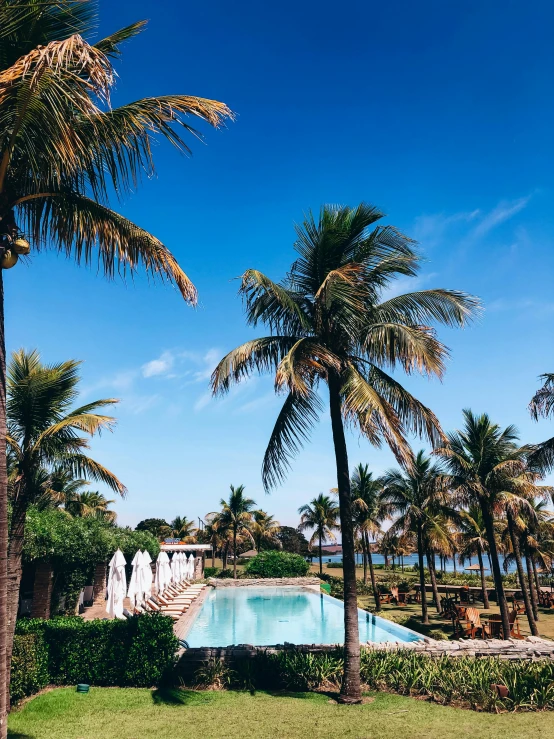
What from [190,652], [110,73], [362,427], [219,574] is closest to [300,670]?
[190,652]

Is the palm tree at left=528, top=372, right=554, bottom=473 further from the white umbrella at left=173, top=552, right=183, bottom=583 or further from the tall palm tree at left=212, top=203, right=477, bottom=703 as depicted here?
the white umbrella at left=173, top=552, right=183, bottom=583

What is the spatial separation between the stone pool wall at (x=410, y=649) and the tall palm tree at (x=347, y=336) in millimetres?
2196

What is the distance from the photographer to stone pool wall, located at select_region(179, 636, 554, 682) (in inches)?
414

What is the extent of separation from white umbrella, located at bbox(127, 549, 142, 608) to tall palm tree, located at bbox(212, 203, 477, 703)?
909 cm

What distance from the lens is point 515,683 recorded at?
923 centimetres

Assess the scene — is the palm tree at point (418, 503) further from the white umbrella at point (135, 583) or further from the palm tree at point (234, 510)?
the palm tree at point (234, 510)

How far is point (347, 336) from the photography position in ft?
32.8

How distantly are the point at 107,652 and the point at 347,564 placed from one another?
5.47 metres

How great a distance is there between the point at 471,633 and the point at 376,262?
13361 mm

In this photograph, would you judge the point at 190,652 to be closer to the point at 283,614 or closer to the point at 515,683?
the point at 515,683

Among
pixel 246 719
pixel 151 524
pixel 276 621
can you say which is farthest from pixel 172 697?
pixel 151 524

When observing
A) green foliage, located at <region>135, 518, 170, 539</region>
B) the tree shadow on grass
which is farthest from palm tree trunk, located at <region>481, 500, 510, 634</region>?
green foliage, located at <region>135, 518, 170, 539</region>

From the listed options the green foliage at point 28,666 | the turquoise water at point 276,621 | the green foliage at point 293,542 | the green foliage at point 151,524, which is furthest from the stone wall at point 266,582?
the green foliage at point 151,524

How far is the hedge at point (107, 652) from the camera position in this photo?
10.3m
